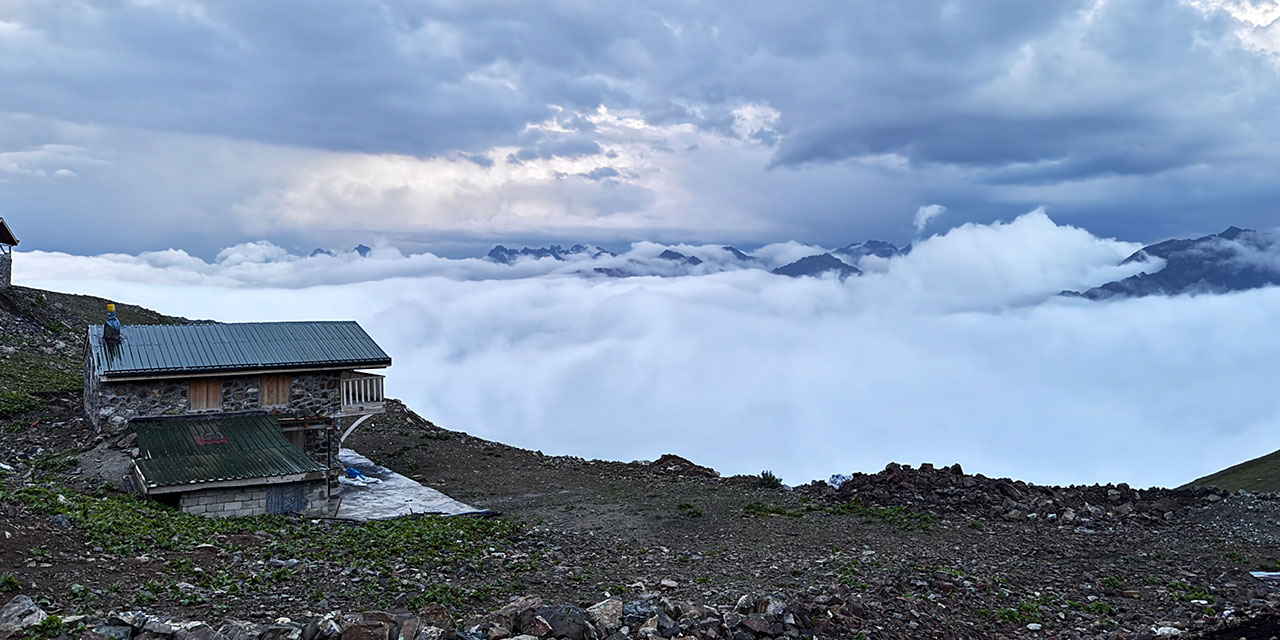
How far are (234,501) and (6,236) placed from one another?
43.5 meters

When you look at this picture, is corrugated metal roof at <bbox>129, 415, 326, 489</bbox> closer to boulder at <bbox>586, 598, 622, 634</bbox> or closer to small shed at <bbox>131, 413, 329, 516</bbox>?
small shed at <bbox>131, 413, 329, 516</bbox>

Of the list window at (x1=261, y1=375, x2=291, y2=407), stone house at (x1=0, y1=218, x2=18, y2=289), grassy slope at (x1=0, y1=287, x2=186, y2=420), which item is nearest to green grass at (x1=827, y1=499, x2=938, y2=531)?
window at (x1=261, y1=375, x2=291, y2=407)

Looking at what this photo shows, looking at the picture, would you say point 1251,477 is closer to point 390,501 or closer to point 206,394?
point 390,501

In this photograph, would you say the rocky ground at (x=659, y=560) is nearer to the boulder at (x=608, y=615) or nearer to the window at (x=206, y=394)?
the boulder at (x=608, y=615)

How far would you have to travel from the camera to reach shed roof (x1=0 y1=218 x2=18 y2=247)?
51281mm

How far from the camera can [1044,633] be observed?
568 inches

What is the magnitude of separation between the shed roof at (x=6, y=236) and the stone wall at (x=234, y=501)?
4305 cm

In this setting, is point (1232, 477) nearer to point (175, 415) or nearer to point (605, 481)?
point (605, 481)

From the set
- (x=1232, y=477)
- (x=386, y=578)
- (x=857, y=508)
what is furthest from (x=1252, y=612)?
(x=1232, y=477)

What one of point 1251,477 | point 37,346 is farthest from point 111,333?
point 1251,477

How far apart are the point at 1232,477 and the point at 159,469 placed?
35820mm

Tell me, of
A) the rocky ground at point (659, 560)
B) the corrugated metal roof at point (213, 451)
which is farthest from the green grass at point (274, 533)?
the corrugated metal roof at point (213, 451)

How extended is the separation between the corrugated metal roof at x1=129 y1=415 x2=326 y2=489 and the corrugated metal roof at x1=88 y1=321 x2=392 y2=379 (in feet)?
5.36

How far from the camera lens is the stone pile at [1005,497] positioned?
24.3m
